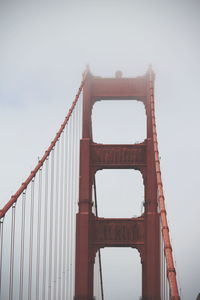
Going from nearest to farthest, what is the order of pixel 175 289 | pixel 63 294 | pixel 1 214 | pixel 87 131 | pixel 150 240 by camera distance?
pixel 175 289, pixel 1 214, pixel 63 294, pixel 150 240, pixel 87 131

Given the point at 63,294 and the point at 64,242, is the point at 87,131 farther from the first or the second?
the point at 63,294

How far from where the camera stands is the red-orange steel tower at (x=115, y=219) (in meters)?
17.2

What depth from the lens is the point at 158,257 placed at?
17.3 meters

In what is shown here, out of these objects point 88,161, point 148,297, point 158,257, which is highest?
point 88,161

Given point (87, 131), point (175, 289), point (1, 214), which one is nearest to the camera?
point (175, 289)

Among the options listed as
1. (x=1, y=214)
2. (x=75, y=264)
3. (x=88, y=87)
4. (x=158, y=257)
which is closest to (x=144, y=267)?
(x=158, y=257)

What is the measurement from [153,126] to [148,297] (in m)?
5.03

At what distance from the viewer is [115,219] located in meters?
18.1

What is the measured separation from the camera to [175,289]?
7746 mm

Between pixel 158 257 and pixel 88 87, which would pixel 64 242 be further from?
pixel 88 87

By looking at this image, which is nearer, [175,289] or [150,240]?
[175,289]

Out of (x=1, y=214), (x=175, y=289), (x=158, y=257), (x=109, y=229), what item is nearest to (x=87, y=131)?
(x=109, y=229)

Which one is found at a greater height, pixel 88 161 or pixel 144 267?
pixel 88 161

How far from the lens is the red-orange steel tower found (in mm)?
17219
